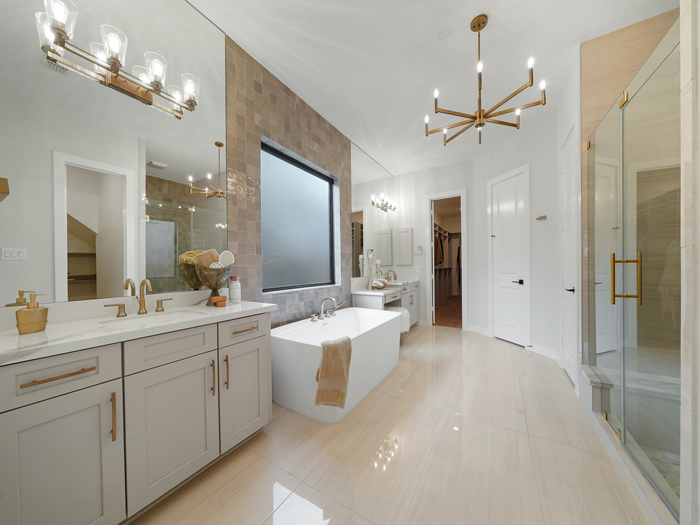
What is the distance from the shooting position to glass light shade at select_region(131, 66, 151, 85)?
1.51 meters

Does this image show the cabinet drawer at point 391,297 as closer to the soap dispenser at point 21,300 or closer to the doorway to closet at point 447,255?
the doorway to closet at point 447,255

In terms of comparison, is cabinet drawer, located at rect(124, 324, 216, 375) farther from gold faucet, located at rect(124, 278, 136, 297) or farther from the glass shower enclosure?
the glass shower enclosure

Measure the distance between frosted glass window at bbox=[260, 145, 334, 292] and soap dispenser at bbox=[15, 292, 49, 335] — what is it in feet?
4.76

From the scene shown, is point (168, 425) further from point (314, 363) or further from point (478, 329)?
point (478, 329)

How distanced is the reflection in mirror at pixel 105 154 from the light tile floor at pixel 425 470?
1225mm

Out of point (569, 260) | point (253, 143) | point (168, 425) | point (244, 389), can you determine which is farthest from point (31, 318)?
point (569, 260)

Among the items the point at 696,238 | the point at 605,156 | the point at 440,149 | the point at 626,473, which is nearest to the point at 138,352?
the point at 696,238

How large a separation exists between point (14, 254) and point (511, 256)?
4.51 m

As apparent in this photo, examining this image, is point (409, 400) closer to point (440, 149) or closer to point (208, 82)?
point (208, 82)

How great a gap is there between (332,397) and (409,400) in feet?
2.48

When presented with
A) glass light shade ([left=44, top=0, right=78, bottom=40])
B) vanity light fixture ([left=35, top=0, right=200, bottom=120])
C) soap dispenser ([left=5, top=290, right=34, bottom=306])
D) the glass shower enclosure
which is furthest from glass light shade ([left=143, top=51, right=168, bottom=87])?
the glass shower enclosure

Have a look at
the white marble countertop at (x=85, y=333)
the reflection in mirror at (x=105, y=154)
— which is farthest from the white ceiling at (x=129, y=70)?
the white marble countertop at (x=85, y=333)

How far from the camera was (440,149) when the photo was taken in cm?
382

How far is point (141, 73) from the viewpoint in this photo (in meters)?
1.55
